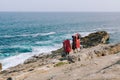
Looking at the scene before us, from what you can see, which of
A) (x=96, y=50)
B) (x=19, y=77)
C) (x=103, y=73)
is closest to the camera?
(x=103, y=73)

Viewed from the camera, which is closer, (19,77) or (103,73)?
(103,73)

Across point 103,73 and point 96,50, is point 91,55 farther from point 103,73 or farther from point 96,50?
point 103,73

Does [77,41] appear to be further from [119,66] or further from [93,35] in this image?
[93,35]

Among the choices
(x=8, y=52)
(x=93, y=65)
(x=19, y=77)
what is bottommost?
(x=8, y=52)

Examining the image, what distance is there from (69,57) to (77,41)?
5684mm

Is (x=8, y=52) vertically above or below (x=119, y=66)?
below

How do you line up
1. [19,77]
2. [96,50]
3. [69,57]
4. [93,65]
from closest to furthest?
1. [93,65]
2. [19,77]
3. [69,57]
4. [96,50]

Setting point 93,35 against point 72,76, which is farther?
point 93,35

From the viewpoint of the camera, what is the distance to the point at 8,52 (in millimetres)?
59094

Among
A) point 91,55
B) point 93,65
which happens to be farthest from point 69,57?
point 93,65

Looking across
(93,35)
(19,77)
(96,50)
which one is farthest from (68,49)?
(93,35)

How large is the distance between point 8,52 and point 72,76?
47659 millimetres

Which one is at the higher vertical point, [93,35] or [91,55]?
[91,55]

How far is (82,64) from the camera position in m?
14.7
